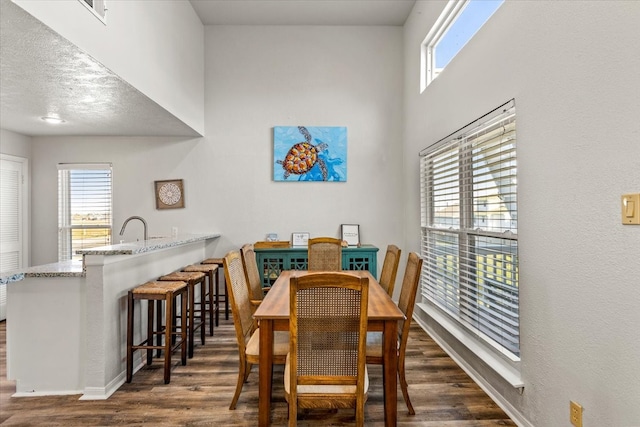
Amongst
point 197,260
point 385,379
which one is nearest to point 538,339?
point 385,379

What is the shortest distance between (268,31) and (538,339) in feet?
15.1

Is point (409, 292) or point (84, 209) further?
point (84, 209)

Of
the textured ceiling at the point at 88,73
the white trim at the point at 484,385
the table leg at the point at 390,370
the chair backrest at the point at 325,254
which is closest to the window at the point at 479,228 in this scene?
the white trim at the point at 484,385

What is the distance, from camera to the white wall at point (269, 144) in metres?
4.64

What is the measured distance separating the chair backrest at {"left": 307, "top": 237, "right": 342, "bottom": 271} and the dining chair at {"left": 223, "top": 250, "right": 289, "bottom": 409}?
1.09 m

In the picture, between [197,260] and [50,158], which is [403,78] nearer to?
[197,260]

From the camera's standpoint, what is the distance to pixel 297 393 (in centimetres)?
165

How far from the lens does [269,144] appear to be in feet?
15.3

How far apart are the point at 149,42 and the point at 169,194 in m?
2.08

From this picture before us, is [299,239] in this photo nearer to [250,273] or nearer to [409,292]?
[250,273]

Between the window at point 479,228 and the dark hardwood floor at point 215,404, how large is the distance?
1.49 feet

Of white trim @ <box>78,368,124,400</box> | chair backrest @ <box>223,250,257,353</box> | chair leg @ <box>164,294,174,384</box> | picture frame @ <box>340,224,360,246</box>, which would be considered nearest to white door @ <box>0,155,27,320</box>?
white trim @ <box>78,368,124,400</box>

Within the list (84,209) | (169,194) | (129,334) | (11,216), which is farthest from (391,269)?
(11,216)

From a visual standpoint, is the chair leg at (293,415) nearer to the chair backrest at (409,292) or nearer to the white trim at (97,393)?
the chair backrest at (409,292)
